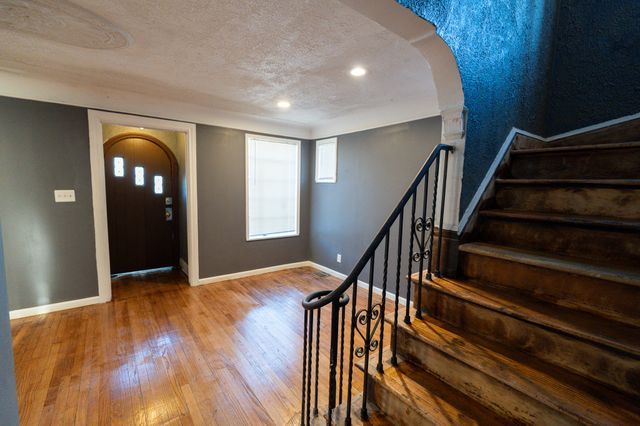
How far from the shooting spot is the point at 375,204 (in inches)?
143

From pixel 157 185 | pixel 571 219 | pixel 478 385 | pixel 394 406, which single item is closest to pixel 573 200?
pixel 571 219

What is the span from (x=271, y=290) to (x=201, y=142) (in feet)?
7.29

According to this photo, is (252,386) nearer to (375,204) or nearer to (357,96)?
(375,204)

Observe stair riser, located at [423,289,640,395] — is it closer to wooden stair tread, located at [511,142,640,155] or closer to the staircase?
the staircase

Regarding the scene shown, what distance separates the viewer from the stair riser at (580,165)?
5.00ft

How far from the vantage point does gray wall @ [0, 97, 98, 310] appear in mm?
2676

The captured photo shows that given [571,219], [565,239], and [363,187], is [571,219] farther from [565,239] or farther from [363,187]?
[363,187]

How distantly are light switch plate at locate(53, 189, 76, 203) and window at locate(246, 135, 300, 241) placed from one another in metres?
1.97

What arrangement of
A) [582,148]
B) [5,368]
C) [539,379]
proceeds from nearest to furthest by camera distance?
1. [5,368]
2. [539,379]
3. [582,148]

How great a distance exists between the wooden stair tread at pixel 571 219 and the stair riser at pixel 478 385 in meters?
0.87

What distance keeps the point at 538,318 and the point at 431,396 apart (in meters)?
0.56

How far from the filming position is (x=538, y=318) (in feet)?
3.67

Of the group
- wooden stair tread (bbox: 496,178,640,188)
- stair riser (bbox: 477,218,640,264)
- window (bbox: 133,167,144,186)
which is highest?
window (bbox: 133,167,144,186)

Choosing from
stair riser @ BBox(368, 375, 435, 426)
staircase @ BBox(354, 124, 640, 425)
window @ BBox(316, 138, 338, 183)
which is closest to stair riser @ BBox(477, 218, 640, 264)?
staircase @ BBox(354, 124, 640, 425)
